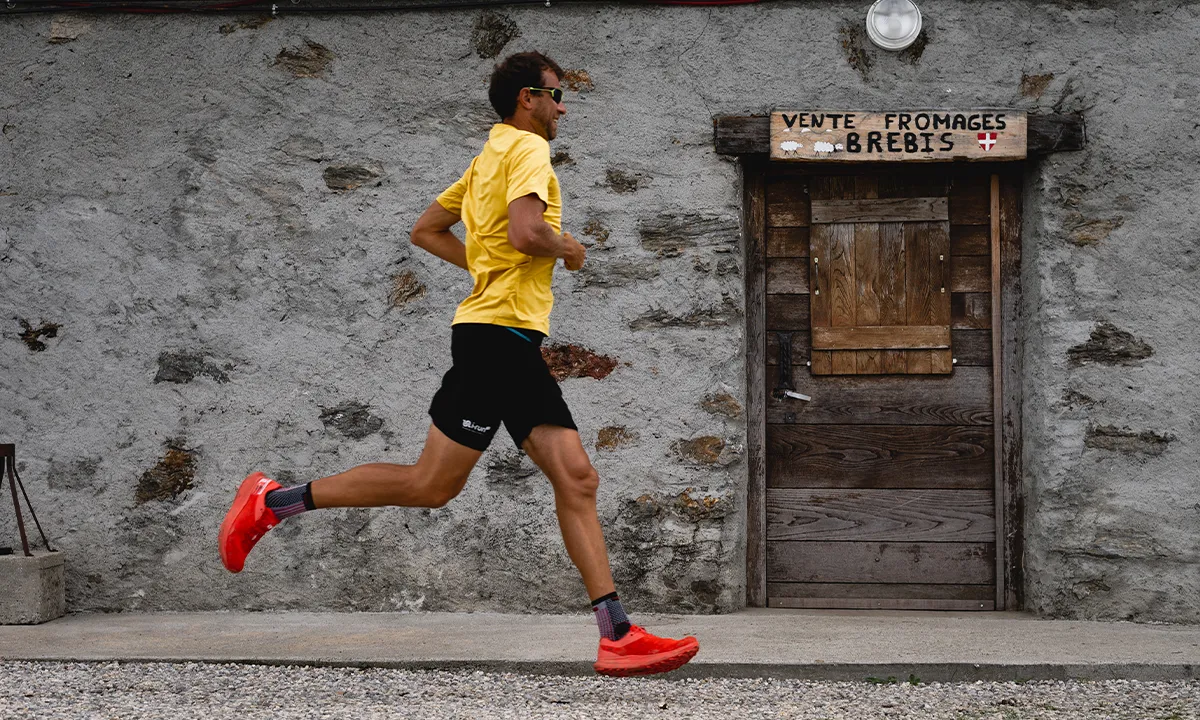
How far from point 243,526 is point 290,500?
0.47ft

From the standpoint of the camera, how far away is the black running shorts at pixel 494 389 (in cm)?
326

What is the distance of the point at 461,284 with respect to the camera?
16.6ft

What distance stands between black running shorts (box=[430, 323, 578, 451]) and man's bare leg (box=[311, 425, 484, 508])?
4cm

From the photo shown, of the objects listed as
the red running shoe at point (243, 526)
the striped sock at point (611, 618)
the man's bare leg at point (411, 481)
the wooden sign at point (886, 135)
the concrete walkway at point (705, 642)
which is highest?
the wooden sign at point (886, 135)

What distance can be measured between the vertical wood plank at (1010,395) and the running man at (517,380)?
2.42 m

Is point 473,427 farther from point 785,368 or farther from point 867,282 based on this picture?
point 867,282

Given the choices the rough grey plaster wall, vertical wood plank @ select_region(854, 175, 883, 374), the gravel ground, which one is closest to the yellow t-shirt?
the gravel ground

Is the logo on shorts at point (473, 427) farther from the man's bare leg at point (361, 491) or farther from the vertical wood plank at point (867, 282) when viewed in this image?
the vertical wood plank at point (867, 282)

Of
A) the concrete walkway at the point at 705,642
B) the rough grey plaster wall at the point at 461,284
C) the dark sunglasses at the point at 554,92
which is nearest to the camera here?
the dark sunglasses at the point at 554,92

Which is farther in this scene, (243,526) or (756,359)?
(756,359)

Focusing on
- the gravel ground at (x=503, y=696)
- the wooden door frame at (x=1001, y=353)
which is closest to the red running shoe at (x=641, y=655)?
the gravel ground at (x=503, y=696)

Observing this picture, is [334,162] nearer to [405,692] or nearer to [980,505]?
[405,692]

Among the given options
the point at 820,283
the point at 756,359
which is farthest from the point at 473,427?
the point at 820,283

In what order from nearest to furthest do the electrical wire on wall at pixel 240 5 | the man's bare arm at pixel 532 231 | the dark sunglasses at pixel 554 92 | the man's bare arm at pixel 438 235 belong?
the man's bare arm at pixel 532 231 → the dark sunglasses at pixel 554 92 → the man's bare arm at pixel 438 235 → the electrical wire on wall at pixel 240 5
